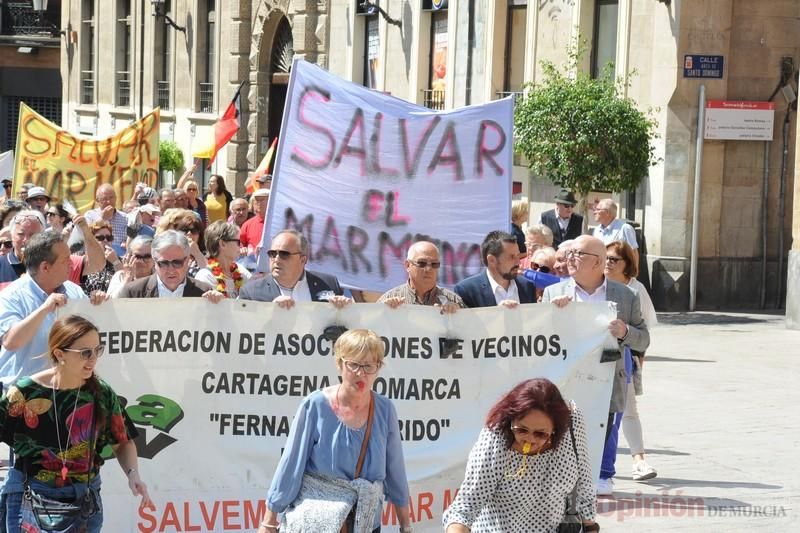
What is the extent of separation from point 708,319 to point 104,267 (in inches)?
423

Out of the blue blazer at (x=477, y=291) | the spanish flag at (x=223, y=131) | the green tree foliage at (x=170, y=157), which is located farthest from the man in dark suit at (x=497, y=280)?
the green tree foliage at (x=170, y=157)

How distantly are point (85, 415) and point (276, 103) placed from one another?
28.0 m

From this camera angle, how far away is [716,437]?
11.3 metres

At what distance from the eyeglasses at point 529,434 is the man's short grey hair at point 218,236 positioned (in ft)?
16.0

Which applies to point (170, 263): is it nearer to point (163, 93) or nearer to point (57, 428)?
point (57, 428)

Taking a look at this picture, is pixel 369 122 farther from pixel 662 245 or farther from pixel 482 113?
pixel 662 245

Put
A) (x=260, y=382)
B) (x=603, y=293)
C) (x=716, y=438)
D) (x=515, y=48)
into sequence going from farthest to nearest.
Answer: (x=515, y=48)
(x=716, y=438)
(x=603, y=293)
(x=260, y=382)

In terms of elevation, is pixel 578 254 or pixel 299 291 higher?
pixel 578 254

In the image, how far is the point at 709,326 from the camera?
1872cm

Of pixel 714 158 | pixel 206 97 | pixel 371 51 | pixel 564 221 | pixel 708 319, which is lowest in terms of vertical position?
pixel 708 319

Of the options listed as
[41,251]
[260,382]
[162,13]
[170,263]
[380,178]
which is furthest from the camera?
[162,13]

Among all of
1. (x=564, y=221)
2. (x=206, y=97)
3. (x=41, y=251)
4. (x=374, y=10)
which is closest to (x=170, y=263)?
(x=41, y=251)

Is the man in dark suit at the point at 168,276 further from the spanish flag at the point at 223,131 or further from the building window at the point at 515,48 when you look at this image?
the building window at the point at 515,48

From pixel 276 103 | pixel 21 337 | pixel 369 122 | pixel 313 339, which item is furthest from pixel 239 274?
pixel 276 103
